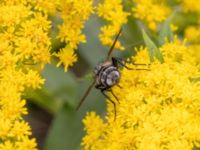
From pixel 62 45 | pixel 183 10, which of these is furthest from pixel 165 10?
pixel 62 45

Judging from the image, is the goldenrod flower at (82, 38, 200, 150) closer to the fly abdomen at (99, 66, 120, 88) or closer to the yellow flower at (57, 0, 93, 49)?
the fly abdomen at (99, 66, 120, 88)

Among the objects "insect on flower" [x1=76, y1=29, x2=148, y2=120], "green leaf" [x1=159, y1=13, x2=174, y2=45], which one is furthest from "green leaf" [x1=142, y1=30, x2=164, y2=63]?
"green leaf" [x1=159, y1=13, x2=174, y2=45]

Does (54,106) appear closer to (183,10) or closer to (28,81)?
(183,10)

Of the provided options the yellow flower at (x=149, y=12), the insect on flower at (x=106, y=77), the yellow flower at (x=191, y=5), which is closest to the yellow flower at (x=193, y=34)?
the yellow flower at (x=191, y=5)

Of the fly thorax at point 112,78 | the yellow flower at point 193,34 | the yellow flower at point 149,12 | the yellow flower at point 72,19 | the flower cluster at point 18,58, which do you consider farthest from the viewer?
the yellow flower at point 193,34

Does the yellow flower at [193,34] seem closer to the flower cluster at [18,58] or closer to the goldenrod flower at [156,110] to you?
the goldenrod flower at [156,110]

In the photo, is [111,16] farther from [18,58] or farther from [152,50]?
[18,58]
